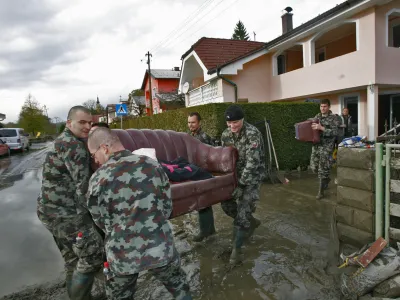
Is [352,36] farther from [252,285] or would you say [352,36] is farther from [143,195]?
[143,195]

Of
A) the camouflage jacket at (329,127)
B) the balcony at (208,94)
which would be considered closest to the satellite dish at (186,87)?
the balcony at (208,94)

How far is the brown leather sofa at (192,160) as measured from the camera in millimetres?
3061

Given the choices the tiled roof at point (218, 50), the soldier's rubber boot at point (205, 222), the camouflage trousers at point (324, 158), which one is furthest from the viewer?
the tiled roof at point (218, 50)

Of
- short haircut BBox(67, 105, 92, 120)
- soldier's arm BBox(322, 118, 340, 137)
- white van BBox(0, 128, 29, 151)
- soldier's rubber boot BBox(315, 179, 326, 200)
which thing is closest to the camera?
short haircut BBox(67, 105, 92, 120)

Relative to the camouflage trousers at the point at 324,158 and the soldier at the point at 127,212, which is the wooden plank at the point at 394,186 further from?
the camouflage trousers at the point at 324,158

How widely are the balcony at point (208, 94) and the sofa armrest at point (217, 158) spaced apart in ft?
32.8

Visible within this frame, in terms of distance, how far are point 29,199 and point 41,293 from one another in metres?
4.73

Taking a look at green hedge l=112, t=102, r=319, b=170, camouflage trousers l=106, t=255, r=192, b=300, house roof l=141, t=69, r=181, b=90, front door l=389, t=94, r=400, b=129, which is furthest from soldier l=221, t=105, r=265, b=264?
house roof l=141, t=69, r=181, b=90

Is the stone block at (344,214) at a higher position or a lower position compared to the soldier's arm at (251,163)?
lower

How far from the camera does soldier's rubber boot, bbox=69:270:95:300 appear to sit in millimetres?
2498

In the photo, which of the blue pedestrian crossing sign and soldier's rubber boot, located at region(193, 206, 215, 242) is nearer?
soldier's rubber boot, located at region(193, 206, 215, 242)

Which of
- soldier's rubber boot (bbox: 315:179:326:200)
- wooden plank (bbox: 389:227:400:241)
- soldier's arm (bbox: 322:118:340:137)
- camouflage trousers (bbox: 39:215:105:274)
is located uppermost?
soldier's arm (bbox: 322:118:340:137)

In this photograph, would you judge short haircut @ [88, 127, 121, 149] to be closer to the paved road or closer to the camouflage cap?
the camouflage cap

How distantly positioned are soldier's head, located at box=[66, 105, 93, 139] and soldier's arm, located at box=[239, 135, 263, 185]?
1.85m
